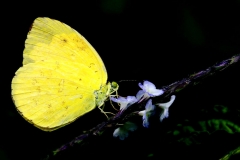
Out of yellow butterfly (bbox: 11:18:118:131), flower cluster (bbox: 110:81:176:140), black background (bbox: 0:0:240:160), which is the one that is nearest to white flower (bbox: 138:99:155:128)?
flower cluster (bbox: 110:81:176:140)

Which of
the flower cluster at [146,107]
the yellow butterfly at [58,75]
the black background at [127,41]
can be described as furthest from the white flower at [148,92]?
the black background at [127,41]

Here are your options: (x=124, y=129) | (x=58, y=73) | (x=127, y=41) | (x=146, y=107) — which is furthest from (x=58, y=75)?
(x=127, y=41)

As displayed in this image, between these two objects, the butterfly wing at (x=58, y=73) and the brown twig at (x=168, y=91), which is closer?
the brown twig at (x=168, y=91)

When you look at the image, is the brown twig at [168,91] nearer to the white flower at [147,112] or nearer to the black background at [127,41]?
the white flower at [147,112]

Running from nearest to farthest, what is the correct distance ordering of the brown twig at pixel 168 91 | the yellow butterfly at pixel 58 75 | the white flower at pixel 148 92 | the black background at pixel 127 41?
the brown twig at pixel 168 91 → the white flower at pixel 148 92 → the yellow butterfly at pixel 58 75 → the black background at pixel 127 41

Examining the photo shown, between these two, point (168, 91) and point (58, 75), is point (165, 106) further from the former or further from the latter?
point (58, 75)

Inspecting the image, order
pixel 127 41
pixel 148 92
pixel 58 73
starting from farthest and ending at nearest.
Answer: pixel 127 41 → pixel 58 73 → pixel 148 92
